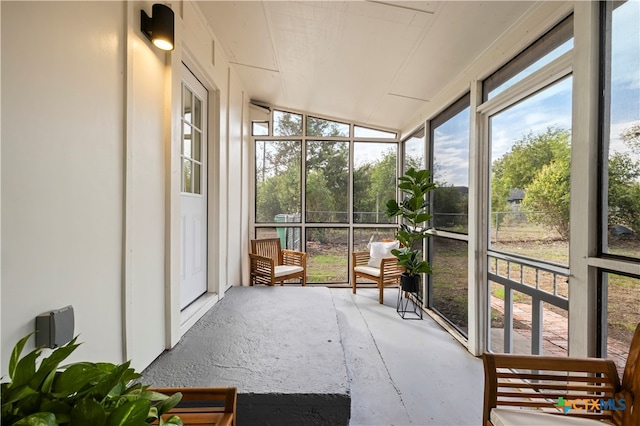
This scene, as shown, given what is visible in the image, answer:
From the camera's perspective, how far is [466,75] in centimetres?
248

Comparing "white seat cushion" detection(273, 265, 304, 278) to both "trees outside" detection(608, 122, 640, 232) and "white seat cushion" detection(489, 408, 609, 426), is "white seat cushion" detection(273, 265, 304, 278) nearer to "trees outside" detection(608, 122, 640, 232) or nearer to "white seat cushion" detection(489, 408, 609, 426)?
"white seat cushion" detection(489, 408, 609, 426)

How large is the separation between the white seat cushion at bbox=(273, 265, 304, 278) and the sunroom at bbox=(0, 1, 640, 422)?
0.54 metres

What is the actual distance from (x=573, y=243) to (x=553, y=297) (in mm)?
425

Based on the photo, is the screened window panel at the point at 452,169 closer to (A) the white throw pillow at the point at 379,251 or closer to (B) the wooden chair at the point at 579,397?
(A) the white throw pillow at the point at 379,251

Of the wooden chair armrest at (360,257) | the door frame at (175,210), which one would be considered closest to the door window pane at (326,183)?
the wooden chair armrest at (360,257)

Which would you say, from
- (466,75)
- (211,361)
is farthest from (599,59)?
(211,361)

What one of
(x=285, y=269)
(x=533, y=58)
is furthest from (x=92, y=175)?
(x=285, y=269)

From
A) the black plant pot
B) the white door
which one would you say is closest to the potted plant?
the black plant pot

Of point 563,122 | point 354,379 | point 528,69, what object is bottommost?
point 354,379

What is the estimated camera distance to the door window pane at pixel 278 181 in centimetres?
422

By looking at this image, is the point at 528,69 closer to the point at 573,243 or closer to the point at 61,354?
the point at 573,243

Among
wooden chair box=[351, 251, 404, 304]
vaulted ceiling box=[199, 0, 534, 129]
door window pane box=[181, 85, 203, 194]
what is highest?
vaulted ceiling box=[199, 0, 534, 129]

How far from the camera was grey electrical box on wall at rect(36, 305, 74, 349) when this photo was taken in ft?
3.02

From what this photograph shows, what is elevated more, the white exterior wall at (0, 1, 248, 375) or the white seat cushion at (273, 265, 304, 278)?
the white exterior wall at (0, 1, 248, 375)
